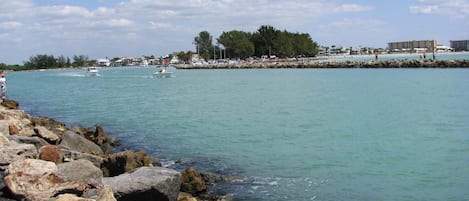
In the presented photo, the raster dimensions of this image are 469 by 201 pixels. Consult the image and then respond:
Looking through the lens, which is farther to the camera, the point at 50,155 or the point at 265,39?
the point at 265,39

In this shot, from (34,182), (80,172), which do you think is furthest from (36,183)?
(80,172)

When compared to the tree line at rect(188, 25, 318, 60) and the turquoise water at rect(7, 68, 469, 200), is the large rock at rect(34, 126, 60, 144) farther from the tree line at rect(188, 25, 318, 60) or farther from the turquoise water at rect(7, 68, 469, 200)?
the tree line at rect(188, 25, 318, 60)

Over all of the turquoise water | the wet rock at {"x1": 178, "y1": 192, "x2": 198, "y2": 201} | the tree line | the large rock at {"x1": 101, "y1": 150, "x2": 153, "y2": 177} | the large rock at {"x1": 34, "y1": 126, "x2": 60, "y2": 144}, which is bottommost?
the turquoise water

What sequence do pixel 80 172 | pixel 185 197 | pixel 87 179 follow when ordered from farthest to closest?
1. pixel 185 197
2. pixel 80 172
3. pixel 87 179

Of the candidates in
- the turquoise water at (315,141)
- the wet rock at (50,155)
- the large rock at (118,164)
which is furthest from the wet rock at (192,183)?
the wet rock at (50,155)

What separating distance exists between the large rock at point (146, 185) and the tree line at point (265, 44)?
150 m

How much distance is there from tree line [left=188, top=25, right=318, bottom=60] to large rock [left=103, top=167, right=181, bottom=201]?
150 metres

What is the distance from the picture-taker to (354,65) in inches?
4131

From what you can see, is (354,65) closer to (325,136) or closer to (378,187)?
(325,136)

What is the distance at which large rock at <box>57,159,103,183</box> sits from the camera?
31.7 feet

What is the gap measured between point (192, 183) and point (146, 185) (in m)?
2.46

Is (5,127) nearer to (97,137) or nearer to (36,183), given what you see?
(97,137)

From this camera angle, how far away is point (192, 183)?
12070 mm

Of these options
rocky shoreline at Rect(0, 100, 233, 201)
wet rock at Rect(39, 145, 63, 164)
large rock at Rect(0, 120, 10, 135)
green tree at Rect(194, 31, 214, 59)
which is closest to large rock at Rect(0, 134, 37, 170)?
rocky shoreline at Rect(0, 100, 233, 201)
